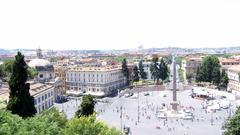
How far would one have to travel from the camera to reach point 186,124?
202ft

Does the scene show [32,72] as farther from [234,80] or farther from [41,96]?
[234,80]

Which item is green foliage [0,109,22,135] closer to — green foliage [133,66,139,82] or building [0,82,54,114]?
building [0,82,54,114]

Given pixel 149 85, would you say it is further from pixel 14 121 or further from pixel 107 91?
pixel 14 121

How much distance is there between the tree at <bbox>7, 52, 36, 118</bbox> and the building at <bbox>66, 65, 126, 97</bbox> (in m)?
62.6

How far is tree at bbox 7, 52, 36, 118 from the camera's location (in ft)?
104

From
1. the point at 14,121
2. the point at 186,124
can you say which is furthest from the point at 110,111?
the point at 14,121

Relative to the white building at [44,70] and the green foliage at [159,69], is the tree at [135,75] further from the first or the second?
the white building at [44,70]

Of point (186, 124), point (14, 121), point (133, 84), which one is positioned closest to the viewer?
point (14, 121)

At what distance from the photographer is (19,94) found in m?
32.1

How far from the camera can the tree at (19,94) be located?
31.8 meters

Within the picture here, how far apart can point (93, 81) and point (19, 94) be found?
2663 inches

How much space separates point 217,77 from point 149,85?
52.8 feet

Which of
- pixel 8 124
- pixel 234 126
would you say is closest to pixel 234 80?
pixel 234 126

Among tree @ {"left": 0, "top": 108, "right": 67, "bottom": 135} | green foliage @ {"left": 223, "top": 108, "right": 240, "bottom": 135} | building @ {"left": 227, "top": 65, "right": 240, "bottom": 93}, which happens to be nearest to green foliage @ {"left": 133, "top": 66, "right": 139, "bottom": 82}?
building @ {"left": 227, "top": 65, "right": 240, "bottom": 93}
